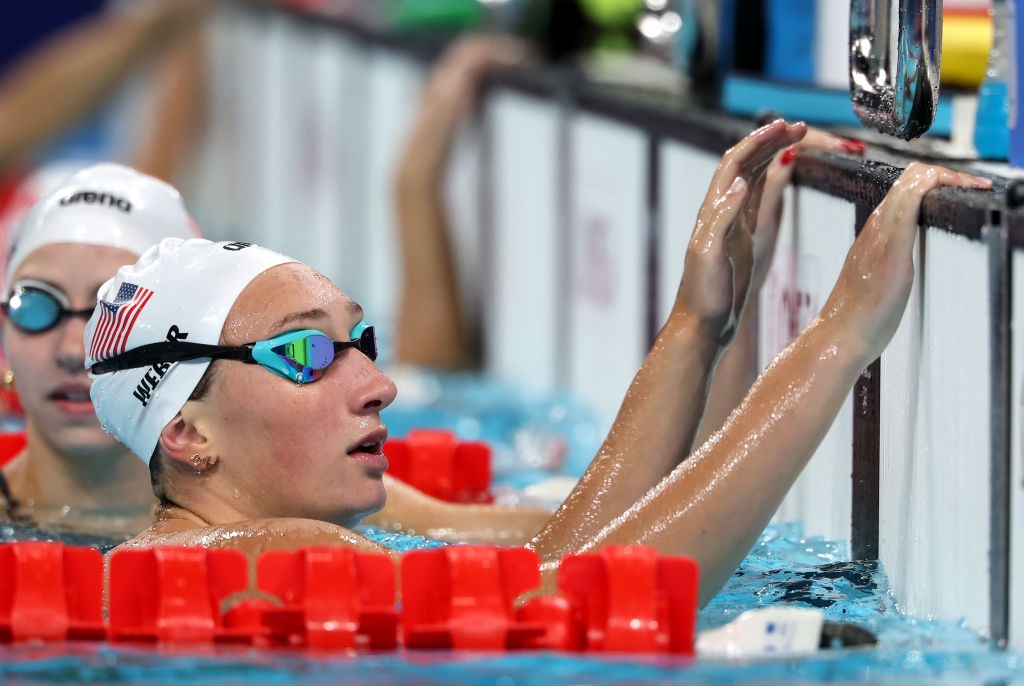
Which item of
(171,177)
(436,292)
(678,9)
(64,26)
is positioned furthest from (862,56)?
(64,26)

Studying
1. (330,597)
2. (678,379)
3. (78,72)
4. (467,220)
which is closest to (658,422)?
(678,379)

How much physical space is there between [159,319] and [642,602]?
0.90m

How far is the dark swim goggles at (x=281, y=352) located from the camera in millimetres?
2469

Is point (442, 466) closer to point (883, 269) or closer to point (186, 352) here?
point (186, 352)

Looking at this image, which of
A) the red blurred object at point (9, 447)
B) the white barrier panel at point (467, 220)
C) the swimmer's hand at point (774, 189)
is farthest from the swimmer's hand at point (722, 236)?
the white barrier panel at point (467, 220)

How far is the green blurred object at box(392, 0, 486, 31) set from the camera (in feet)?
25.0

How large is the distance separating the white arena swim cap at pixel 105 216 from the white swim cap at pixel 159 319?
55 cm

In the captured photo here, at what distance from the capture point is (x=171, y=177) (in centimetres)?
1016

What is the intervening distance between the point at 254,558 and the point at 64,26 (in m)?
10.1

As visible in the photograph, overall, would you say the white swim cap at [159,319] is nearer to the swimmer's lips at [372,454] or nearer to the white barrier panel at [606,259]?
the swimmer's lips at [372,454]

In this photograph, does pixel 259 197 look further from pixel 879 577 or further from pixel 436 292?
pixel 879 577

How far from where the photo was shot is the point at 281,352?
2471 millimetres

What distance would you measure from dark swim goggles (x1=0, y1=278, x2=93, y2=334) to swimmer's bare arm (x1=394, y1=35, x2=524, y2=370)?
307cm

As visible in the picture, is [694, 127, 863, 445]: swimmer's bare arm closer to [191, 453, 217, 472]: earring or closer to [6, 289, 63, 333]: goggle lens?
[191, 453, 217, 472]: earring
